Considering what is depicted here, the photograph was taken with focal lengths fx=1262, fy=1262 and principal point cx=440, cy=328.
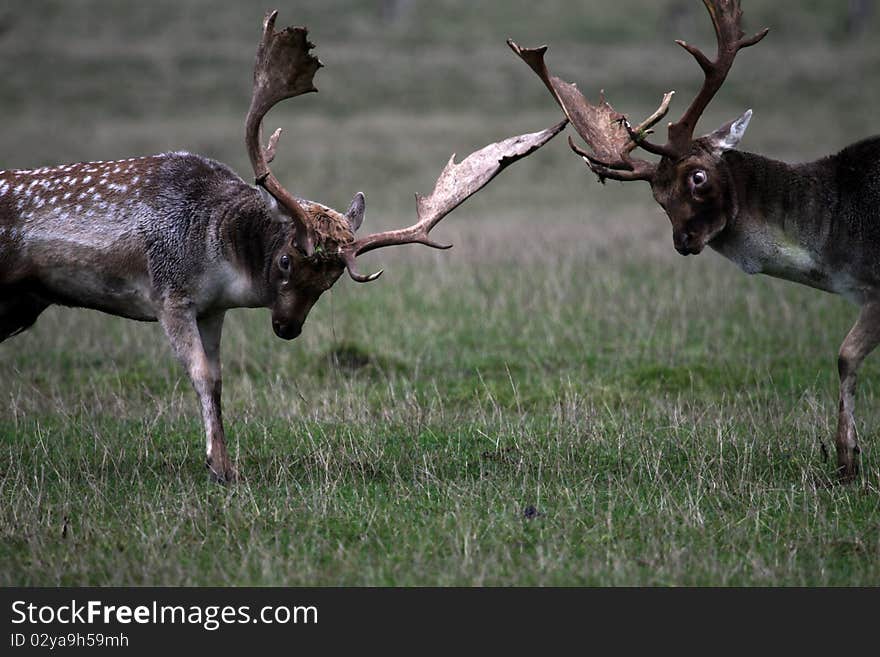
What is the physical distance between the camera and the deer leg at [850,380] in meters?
8.33

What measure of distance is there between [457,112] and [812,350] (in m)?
23.7

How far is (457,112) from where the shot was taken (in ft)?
115

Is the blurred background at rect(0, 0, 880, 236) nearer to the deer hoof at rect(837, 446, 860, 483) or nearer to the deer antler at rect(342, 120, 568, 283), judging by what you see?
the deer antler at rect(342, 120, 568, 283)

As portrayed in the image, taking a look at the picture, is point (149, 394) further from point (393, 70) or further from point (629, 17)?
point (629, 17)

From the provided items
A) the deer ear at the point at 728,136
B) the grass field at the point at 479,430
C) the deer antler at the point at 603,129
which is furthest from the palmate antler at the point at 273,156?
the grass field at the point at 479,430

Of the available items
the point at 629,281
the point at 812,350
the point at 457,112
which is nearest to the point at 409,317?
the point at 629,281

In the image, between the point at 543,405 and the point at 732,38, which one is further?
the point at 543,405

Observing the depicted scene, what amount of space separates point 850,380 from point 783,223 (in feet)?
3.81

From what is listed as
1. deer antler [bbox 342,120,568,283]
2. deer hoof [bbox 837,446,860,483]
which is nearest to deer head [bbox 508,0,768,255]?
deer antler [bbox 342,120,568,283]

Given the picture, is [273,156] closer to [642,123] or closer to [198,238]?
[198,238]

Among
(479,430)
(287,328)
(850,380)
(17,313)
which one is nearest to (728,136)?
(850,380)

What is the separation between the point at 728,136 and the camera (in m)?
8.67

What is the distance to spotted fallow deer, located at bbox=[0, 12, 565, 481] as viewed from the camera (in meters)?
8.31

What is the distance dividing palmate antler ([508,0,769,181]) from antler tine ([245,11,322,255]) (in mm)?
1405
